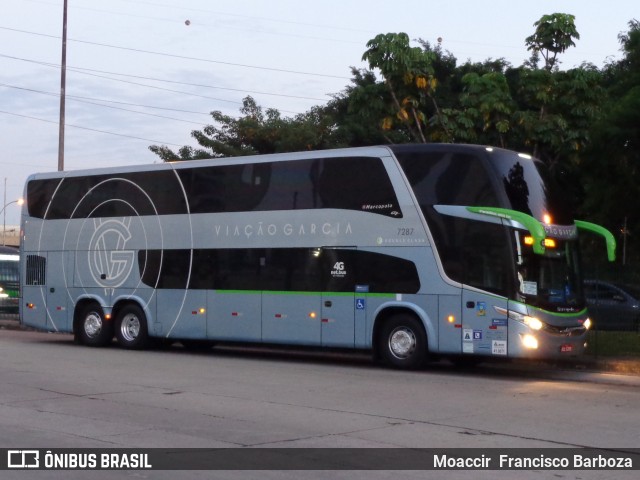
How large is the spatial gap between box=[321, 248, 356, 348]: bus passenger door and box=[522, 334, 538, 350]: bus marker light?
11.4ft

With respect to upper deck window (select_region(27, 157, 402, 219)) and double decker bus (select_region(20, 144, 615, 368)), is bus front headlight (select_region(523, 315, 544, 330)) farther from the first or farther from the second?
upper deck window (select_region(27, 157, 402, 219))

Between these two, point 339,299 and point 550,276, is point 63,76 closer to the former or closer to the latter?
point 339,299

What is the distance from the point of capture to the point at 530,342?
17.8 m

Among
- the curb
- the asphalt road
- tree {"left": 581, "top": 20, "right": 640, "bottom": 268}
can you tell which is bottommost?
the asphalt road

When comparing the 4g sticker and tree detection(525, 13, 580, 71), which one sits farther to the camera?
tree detection(525, 13, 580, 71)

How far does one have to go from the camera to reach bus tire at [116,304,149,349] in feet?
77.6

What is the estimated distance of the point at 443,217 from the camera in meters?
18.8

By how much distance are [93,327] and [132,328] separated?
1235 millimetres

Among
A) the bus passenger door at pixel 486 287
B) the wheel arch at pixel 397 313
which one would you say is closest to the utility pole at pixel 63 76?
the wheel arch at pixel 397 313

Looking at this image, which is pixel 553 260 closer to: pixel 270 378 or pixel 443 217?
pixel 443 217

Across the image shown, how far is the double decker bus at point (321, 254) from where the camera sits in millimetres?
18297

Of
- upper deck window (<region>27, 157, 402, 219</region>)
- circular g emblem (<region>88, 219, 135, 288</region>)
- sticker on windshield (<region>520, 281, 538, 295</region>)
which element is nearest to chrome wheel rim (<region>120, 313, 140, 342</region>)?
circular g emblem (<region>88, 219, 135, 288</region>)

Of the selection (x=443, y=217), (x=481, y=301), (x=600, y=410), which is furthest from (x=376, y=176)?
(x=600, y=410)

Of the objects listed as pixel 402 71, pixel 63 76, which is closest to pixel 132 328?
pixel 402 71
